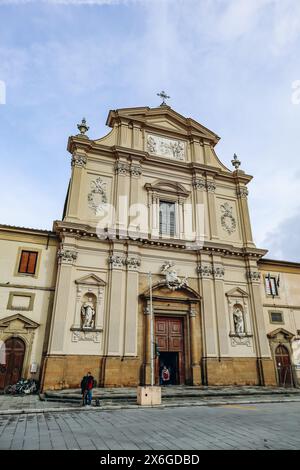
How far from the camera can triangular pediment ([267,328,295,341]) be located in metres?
21.8

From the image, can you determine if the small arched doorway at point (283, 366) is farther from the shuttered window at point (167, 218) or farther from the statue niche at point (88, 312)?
the statue niche at point (88, 312)

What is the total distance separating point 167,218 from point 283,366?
531 inches

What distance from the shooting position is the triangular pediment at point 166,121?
25031mm

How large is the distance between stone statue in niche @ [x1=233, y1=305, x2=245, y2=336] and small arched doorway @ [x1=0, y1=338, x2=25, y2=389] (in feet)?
44.8

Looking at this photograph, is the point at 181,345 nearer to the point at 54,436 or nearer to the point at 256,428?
the point at 256,428

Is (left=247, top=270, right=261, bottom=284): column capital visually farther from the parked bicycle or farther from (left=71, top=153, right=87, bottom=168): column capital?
the parked bicycle

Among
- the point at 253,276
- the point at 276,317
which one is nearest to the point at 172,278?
the point at 253,276

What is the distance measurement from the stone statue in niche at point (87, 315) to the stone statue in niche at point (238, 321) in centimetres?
981

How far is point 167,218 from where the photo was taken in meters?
23.0

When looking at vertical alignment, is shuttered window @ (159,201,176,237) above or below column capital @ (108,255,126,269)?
above

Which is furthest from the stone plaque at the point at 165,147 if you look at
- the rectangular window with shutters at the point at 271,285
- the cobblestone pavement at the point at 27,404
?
the cobblestone pavement at the point at 27,404

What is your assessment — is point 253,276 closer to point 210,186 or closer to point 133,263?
point 210,186

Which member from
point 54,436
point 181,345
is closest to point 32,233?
point 181,345

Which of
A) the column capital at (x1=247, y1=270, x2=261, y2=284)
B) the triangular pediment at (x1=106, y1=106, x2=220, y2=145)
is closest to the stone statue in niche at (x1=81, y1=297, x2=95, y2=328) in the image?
the column capital at (x1=247, y1=270, x2=261, y2=284)
